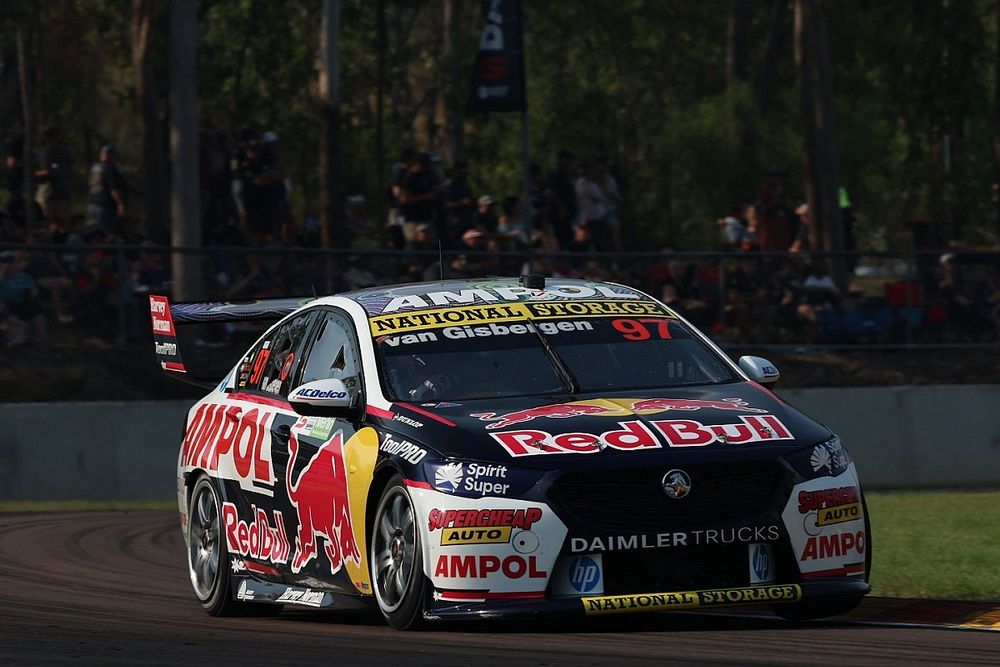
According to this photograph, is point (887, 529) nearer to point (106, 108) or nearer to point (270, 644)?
point (270, 644)

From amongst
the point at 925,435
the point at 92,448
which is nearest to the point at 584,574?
the point at 92,448

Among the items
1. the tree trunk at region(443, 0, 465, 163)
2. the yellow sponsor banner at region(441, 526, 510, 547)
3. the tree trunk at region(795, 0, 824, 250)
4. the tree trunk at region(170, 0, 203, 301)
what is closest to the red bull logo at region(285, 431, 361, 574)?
the yellow sponsor banner at region(441, 526, 510, 547)

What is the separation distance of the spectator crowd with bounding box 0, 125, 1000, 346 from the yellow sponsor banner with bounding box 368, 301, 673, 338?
30.0ft

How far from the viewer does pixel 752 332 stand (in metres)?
19.6

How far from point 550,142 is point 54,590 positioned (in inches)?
1369

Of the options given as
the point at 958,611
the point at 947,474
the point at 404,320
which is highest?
the point at 404,320

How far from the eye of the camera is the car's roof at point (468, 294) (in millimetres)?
8742

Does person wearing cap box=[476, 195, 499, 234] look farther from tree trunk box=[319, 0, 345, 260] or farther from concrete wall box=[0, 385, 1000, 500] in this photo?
concrete wall box=[0, 385, 1000, 500]

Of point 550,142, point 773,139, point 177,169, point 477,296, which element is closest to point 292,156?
point 550,142

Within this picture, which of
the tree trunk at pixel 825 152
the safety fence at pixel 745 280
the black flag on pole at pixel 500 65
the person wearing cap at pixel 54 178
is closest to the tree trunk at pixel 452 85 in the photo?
the tree trunk at pixel 825 152

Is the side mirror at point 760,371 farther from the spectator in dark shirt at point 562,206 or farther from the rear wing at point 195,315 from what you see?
the spectator in dark shirt at point 562,206

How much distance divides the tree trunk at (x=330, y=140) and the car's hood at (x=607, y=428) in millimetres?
17391

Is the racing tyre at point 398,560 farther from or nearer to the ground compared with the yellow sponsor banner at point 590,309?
nearer to the ground

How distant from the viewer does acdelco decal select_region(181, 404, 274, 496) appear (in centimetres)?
892
